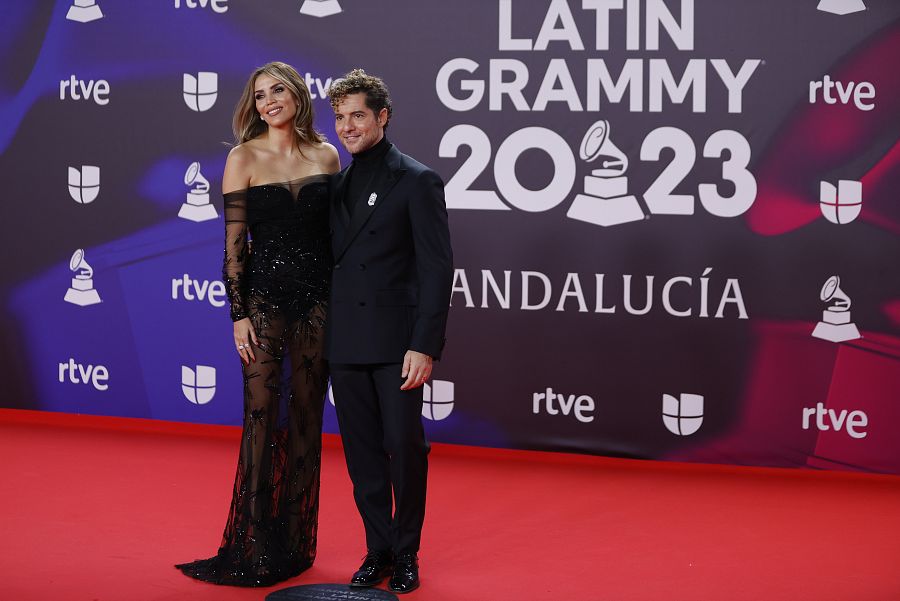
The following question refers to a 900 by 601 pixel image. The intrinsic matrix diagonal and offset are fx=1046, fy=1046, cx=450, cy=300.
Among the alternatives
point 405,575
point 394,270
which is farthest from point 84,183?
point 405,575

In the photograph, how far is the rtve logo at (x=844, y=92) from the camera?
4.73m

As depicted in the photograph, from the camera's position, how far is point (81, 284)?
5.85 meters

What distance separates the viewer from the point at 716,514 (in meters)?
4.25

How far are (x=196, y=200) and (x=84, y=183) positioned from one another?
2.41 ft

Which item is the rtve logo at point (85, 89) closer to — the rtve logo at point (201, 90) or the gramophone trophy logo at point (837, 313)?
the rtve logo at point (201, 90)

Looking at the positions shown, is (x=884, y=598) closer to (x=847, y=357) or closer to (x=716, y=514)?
(x=716, y=514)

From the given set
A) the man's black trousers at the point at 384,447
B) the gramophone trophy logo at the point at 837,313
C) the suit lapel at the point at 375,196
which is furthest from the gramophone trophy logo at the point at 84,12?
the gramophone trophy logo at the point at 837,313

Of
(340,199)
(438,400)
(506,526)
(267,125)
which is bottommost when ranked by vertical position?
(506,526)

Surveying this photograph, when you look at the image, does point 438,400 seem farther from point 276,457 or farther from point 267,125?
point 267,125

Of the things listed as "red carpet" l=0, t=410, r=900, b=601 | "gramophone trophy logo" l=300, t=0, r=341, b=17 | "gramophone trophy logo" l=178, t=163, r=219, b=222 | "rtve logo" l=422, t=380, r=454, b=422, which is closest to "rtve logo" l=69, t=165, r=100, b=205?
"gramophone trophy logo" l=178, t=163, r=219, b=222

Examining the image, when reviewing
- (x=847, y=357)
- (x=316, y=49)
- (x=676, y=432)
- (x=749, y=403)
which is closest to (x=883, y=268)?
(x=847, y=357)

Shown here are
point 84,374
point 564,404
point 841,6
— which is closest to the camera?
point 841,6

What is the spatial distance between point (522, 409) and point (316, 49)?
2.12 m

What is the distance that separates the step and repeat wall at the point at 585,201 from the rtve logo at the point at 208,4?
0.06ft
